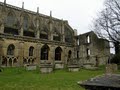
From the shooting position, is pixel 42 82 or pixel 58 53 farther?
pixel 58 53

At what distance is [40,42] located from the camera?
4316 cm

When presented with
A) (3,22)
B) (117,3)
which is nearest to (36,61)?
(3,22)

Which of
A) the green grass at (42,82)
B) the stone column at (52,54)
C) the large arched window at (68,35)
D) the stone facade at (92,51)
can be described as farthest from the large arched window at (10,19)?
the green grass at (42,82)

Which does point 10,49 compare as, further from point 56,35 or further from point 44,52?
point 56,35

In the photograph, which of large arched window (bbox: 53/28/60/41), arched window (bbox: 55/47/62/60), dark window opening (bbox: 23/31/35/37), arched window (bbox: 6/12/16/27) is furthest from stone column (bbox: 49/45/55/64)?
arched window (bbox: 6/12/16/27)

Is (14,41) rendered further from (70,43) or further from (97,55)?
(97,55)

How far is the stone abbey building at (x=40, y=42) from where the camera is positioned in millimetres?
38844

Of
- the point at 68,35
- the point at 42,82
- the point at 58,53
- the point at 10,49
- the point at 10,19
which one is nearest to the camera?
the point at 42,82

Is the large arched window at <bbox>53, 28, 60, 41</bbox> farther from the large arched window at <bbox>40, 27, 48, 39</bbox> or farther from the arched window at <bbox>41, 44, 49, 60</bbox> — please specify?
the arched window at <bbox>41, 44, 49, 60</bbox>

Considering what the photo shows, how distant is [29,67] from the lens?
1072 inches

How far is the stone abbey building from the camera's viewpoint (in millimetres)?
38844

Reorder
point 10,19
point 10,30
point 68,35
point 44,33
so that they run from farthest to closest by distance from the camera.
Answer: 1. point 68,35
2. point 44,33
3. point 10,19
4. point 10,30

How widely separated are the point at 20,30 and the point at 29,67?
15.6 meters

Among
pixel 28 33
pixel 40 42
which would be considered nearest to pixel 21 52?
pixel 40 42
